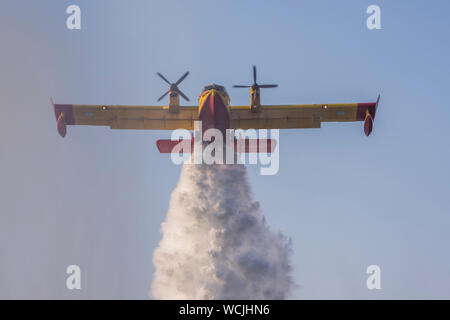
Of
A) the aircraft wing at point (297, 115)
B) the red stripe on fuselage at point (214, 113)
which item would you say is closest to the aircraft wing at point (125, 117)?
the red stripe on fuselage at point (214, 113)

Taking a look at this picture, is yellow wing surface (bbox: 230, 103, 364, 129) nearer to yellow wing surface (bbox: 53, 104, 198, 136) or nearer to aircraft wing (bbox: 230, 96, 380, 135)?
aircraft wing (bbox: 230, 96, 380, 135)

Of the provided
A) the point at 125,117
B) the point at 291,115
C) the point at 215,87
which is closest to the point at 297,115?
the point at 291,115

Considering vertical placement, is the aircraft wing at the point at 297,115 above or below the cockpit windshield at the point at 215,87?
below

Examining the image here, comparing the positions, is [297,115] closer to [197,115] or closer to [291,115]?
[291,115]

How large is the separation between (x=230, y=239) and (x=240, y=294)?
8.60ft

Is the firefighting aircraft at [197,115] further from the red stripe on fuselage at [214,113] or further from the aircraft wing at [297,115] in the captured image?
the red stripe on fuselage at [214,113]

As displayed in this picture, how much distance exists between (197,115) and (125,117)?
3677 mm

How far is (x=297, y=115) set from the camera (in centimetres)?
2803

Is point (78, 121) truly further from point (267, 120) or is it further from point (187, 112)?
point (267, 120)

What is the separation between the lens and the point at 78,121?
2873 centimetres

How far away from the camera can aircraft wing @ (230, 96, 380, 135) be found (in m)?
27.6

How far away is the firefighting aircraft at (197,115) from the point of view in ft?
89.2

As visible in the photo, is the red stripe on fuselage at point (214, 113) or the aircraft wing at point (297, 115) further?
the aircraft wing at point (297, 115)
